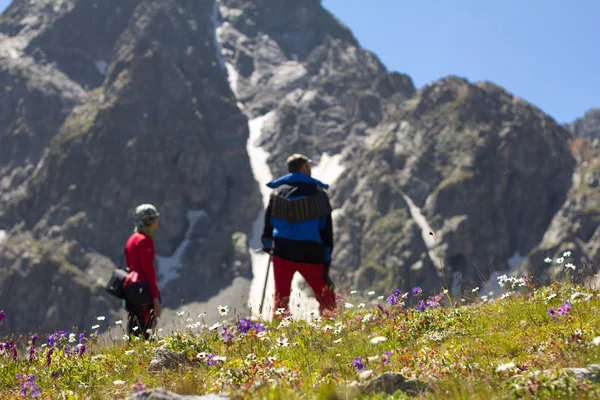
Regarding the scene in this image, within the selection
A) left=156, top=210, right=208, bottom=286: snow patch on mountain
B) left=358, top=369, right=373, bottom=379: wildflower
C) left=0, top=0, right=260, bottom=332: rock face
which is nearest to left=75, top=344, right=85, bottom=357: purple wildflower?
left=358, top=369, right=373, bottom=379: wildflower

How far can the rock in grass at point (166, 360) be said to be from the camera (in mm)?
5336

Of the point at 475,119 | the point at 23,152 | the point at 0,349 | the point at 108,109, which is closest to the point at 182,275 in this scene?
the point at 108,109

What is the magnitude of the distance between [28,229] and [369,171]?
102132 millimetres

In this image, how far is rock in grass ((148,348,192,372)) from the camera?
17.5 feet

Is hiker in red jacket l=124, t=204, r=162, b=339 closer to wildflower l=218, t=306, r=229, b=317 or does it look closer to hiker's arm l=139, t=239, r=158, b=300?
hiker's arm l=139, t=239, r=158, b=300

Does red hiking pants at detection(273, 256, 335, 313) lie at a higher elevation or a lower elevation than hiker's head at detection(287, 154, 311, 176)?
lower

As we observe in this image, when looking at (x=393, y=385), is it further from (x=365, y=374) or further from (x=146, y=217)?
(x=146, y=217)

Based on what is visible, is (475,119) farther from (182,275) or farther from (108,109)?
(108,109)

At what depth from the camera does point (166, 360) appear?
5441 mm

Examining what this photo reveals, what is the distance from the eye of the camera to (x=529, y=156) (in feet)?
547

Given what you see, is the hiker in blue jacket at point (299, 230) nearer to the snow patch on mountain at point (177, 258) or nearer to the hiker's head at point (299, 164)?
the hiker's head at point (299, 164)

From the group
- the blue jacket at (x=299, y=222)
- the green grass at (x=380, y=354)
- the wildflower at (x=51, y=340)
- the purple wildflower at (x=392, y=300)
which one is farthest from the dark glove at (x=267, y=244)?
the wildflower at (x=51, y=340)

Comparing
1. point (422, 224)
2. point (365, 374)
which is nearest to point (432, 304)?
point (365, 374)

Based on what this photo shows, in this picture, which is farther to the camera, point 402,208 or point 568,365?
point 402,208
